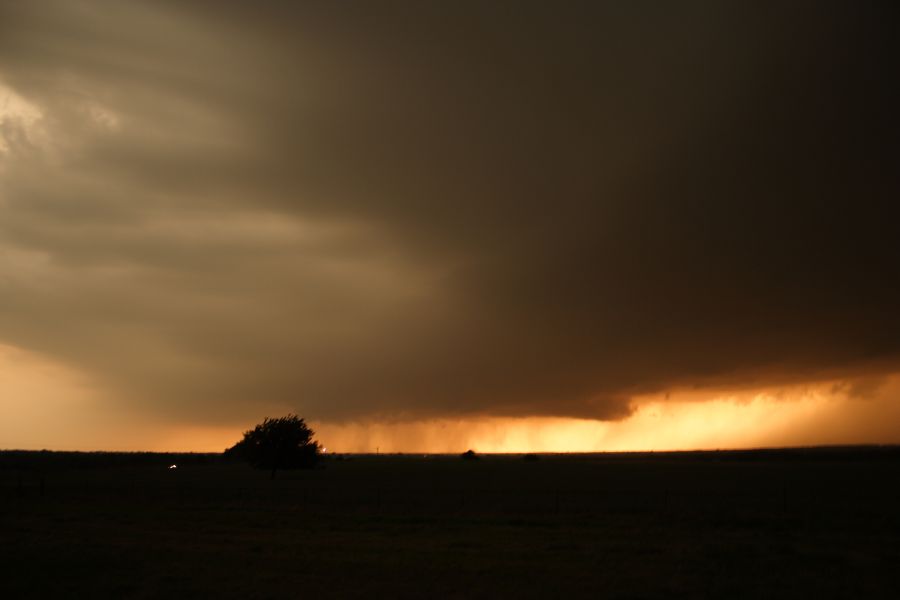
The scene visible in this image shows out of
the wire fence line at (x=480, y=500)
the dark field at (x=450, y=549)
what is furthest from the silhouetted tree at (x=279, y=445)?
the dark field at (x=450, y=549)

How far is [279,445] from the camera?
298ft

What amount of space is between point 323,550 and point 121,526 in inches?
516

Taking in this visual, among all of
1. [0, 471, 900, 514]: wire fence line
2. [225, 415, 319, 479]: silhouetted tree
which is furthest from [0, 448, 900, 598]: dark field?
[225, 415, 319, 479]: silhouetted tree

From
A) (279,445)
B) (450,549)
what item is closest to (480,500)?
(450,549)

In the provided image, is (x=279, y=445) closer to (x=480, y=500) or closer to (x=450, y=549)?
(x=480, y=500)

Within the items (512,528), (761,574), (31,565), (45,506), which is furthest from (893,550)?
(45,506)

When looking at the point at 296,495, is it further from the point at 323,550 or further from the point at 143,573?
the point at 143,573

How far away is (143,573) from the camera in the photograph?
22.0m

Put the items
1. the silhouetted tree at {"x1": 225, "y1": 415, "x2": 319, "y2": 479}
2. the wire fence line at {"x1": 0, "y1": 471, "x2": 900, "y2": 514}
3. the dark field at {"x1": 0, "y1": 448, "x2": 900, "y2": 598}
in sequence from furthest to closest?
1. the silhouetted tree at {"x1": 225, "y1": 415, "x2": 319, "y2": 479}
2. the wire fence line at {"x1": 0, "y1": 471, "x2": 900, "y2": 514}
3. the dark field at {"x1": 0, "y1": 448, "x2": 900, "y2": 598}

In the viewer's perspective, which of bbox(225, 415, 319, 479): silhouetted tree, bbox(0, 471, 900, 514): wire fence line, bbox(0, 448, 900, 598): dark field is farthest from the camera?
bbox(225, 415, 319, 479): silhouetted tree

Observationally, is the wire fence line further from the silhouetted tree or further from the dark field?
the silhouetted tree

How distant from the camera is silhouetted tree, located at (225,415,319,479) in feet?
297

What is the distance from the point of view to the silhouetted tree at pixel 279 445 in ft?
297

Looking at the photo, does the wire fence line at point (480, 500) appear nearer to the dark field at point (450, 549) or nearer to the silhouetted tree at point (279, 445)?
the dark field at point (450, 549)
